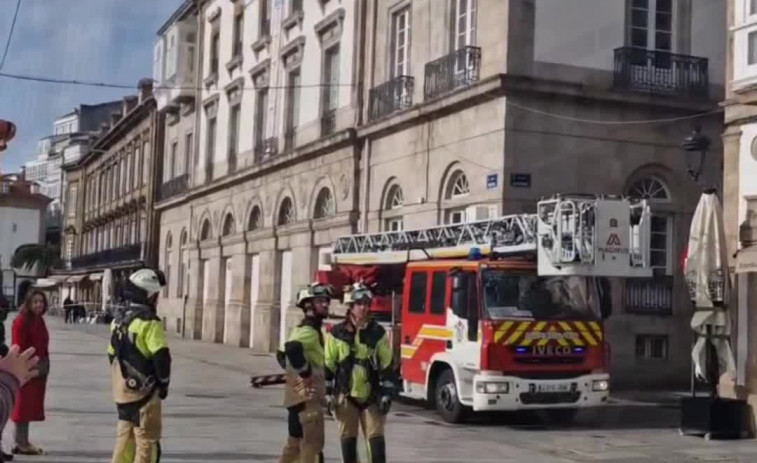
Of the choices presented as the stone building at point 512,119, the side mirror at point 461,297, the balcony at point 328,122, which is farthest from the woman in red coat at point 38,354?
the balcony at point 328,122

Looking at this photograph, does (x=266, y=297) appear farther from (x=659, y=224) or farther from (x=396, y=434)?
(x=396, y=434)

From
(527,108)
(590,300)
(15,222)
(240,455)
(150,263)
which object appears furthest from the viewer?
(150,263)

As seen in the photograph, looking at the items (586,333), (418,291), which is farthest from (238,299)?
(586,333)

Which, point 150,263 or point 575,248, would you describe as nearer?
point 575,248

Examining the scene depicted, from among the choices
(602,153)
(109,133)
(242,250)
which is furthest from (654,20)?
(109,133)

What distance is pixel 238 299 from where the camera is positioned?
37375 millimetres

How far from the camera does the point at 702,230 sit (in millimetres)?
15305

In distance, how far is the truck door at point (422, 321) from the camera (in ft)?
53.6

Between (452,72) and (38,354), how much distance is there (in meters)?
13.3

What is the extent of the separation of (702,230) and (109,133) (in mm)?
58629

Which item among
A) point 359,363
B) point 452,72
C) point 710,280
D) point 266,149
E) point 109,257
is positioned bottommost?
point 359,363

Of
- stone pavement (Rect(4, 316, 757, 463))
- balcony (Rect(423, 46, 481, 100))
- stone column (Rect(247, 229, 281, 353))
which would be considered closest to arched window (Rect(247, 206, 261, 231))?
stone column (Rect(247, 229, 281, 353))

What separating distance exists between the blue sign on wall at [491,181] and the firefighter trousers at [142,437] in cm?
1312

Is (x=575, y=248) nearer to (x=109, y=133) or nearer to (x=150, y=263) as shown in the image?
(x=150, y=263)
